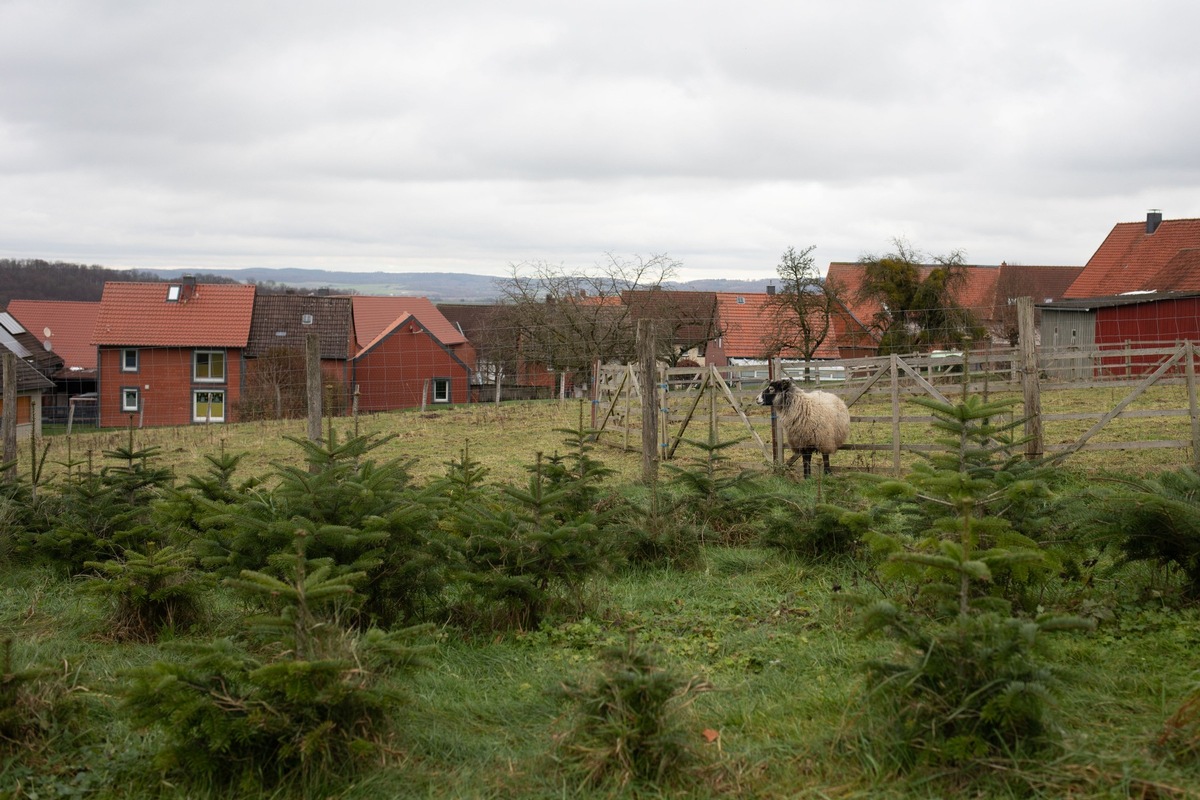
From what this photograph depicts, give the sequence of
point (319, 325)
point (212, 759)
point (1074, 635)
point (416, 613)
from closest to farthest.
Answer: point (212, 759)
point (1074, 635)
point (416, 613)
point (319, 325)

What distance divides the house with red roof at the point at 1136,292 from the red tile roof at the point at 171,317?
35.9 meters

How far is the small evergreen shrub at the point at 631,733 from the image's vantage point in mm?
3980

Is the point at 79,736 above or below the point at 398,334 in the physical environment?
below

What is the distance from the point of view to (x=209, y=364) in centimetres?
4584

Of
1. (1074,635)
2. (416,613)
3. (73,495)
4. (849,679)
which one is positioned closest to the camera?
(849,679)

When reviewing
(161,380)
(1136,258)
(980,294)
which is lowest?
(161,380)

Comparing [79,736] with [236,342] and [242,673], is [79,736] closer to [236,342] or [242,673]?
[242,673]

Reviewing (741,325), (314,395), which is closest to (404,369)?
(741,325)

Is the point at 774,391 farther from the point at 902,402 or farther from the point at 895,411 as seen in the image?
the point at 902,402

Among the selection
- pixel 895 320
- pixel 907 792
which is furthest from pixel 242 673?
pixel 895 320

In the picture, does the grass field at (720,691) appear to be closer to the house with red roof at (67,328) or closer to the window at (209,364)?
the window at (209,364)

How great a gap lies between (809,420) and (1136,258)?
3146 cm

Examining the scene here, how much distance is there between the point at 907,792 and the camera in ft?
12.3

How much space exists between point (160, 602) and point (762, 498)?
5.06 meters
